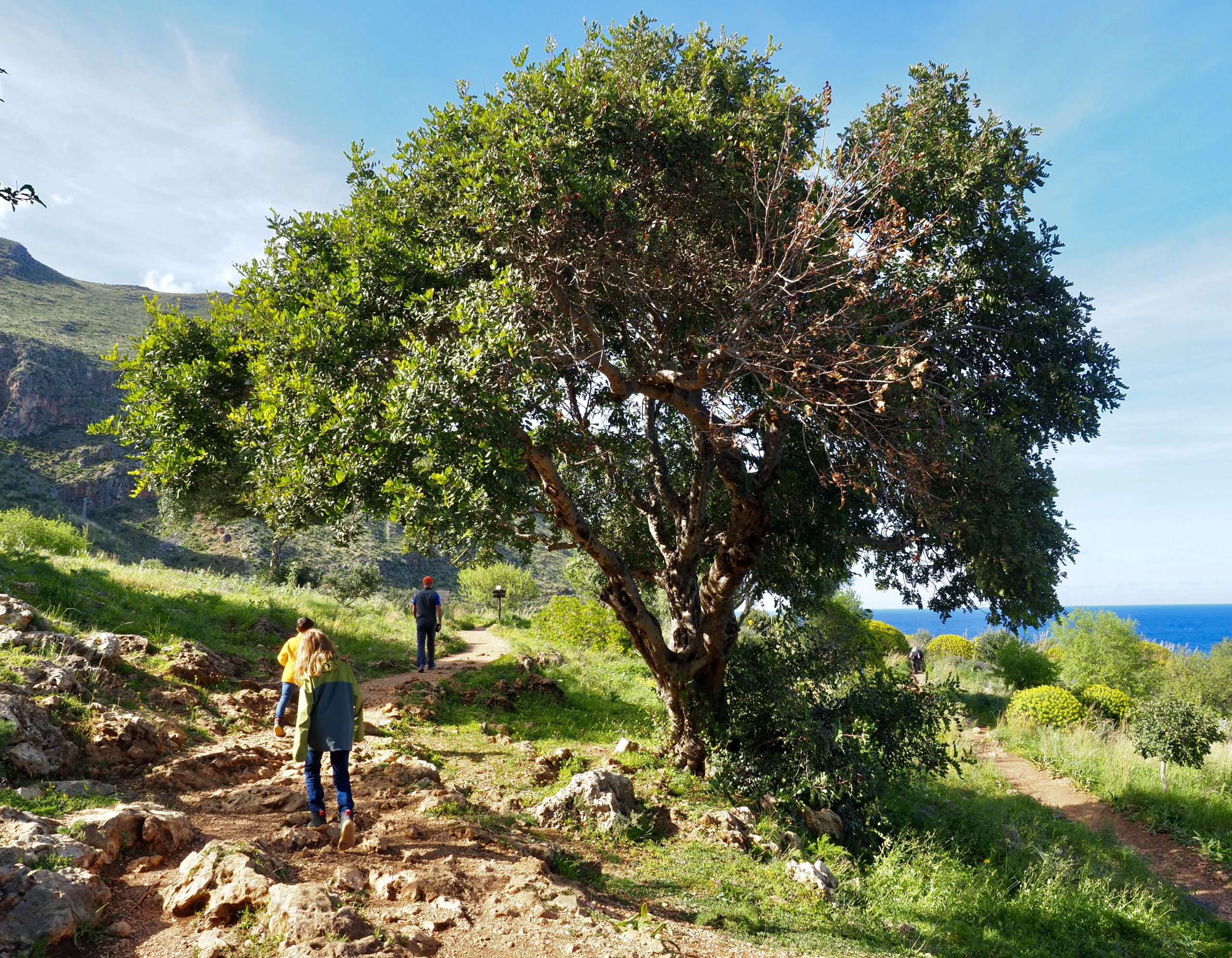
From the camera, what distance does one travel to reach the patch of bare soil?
13.0ft

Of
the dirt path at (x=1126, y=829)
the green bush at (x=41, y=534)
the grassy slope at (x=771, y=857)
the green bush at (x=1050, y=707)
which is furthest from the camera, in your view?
the green bush at (x=1050, y=707)

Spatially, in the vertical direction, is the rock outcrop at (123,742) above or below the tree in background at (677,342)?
below

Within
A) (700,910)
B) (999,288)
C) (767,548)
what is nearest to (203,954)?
(700,910)

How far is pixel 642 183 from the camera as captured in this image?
331 inches

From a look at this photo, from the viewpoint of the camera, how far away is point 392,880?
4.61m

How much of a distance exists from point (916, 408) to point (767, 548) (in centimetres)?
425

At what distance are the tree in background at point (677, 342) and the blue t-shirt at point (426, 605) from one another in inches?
201

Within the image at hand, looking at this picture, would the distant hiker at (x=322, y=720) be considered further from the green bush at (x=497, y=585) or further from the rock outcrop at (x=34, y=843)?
the green bush at (x=497, y=585)

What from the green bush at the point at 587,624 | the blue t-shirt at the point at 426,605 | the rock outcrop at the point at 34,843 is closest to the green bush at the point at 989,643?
the green bush at the point at 587,624

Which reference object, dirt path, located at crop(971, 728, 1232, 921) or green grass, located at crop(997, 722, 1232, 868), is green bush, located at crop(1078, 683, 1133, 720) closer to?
green grass, located at crop(997, 722, 1232, 868)

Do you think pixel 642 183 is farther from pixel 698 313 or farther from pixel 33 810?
pixel 33 810

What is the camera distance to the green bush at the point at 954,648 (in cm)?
3550

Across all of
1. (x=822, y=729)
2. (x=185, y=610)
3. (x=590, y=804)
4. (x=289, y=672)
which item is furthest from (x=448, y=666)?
(x=289, y=672)

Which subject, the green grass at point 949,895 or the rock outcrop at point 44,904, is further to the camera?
the green grass at point 949,895
